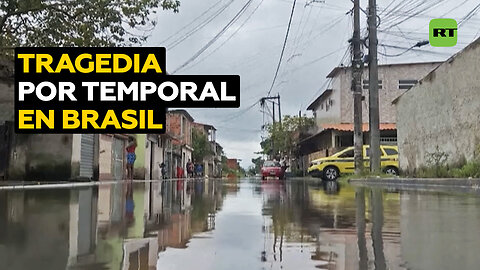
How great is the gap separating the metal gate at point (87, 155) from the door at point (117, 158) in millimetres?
6230

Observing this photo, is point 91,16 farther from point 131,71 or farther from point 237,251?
point 237,251

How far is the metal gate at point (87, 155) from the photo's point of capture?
75.6ft

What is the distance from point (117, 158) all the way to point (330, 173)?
13.0 metres

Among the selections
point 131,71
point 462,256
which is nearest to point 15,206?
point 131,71

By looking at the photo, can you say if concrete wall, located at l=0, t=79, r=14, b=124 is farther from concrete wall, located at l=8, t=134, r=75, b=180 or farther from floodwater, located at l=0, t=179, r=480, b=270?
floodwater, located at l=0, t=179, r=480, b=270

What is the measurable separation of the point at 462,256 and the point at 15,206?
7.36 metres

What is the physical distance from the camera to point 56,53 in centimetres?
1319

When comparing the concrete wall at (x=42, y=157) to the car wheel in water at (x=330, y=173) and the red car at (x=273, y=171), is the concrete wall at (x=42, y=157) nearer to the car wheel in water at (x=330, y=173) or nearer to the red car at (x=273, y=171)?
the car wheel in water at (x=330, y=173)

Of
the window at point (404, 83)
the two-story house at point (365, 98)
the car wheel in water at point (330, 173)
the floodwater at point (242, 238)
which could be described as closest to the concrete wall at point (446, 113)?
the floodwater at point (242, 238)

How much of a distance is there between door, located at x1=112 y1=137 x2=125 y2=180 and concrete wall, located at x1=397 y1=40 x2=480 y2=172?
55.8ft

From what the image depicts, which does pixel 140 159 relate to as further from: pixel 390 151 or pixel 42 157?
pixel 390 151

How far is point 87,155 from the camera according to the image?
78.6 ft

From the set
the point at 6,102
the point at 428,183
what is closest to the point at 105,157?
the point at 6,102

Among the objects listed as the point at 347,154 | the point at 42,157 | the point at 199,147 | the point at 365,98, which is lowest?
the point at 42,157
